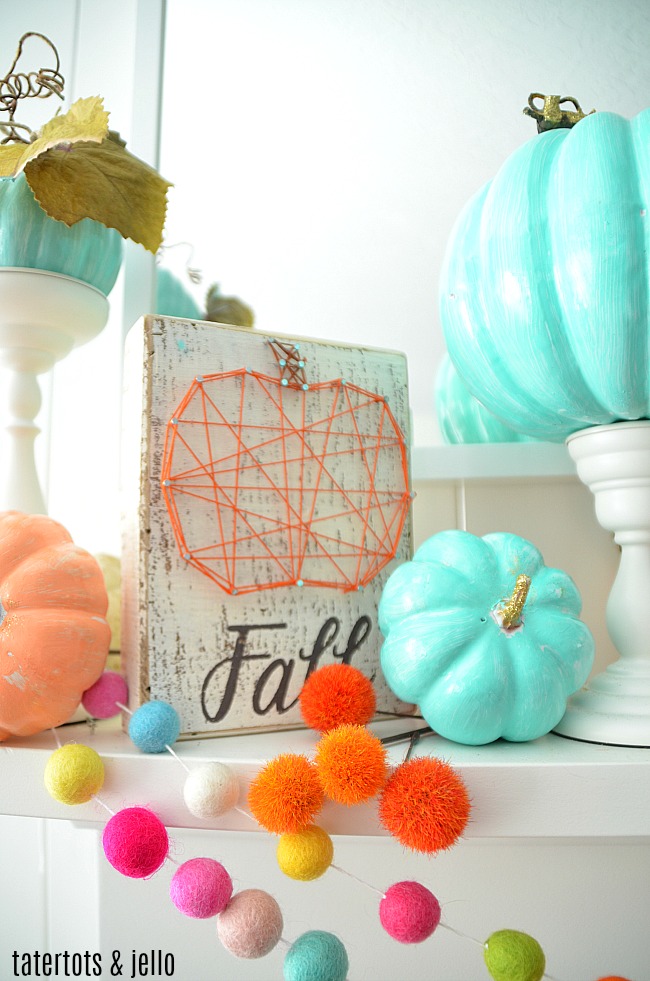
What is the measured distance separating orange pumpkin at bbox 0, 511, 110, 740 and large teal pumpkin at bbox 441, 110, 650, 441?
1.07 feet

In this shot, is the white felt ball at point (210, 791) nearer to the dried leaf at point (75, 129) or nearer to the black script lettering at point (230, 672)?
the black script lettering at point (230, 672)

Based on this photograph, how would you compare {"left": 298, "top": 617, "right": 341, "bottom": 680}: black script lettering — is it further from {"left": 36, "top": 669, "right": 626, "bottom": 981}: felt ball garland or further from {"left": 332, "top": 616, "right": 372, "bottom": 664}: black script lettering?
{"left": 36, "top": 669, "right": 626, "bottom": 981}: felt ball garland

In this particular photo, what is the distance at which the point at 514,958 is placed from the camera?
1.24ft

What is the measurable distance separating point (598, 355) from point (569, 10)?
55 centimetres

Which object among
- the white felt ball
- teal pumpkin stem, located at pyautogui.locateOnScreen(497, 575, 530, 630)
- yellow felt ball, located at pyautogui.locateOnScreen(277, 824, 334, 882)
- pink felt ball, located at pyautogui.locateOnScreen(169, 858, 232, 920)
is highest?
teal pumpkin stem, located at pyautogui.locateOnScreen(497, 575, 530, 630)

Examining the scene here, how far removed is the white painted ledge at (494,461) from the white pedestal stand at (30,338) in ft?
1.04

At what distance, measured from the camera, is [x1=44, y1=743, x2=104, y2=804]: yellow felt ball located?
424 millimetres

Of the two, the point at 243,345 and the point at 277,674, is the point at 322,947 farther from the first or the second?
the point at 243,345

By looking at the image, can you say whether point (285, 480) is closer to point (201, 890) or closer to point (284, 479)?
point (284, 479)

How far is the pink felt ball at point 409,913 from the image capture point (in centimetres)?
38

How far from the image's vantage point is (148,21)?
816mm

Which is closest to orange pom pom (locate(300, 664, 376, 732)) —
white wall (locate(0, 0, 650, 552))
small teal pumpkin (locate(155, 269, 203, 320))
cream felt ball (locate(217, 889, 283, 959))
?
cream felt ball (locate(217, 889, 283, 959))

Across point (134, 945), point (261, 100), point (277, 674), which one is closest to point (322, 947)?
point (277, 674)

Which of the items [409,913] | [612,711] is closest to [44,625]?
[409,913]
